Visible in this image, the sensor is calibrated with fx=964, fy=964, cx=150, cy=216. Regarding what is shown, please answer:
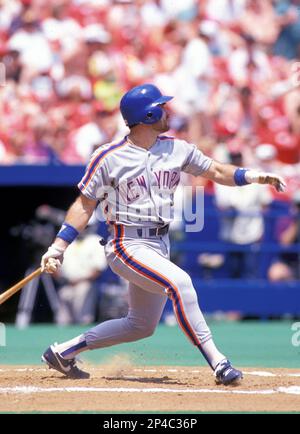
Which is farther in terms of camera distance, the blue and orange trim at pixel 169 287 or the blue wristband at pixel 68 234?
the blue wristband at pixel 68 234

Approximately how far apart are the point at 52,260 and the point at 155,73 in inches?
277

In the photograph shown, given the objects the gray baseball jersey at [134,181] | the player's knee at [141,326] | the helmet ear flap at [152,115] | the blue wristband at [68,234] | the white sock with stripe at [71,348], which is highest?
the helmet ear flap at [152,115]

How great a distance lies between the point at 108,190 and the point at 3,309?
569cm

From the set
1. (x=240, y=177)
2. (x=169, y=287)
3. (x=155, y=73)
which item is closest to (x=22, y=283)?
(x=169, y=287)

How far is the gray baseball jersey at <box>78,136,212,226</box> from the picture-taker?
232 inches

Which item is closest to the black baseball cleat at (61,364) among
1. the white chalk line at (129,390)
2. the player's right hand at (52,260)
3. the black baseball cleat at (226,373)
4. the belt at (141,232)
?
the white chalk line at (129,390)

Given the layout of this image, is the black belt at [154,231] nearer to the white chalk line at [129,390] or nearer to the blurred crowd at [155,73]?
the white chalk line at [129,390]

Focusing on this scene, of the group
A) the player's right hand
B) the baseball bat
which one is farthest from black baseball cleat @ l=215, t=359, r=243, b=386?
the baseball bat

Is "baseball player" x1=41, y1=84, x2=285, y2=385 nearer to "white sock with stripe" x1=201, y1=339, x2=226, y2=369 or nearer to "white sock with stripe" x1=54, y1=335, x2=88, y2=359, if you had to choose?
"white sock with stripe" x1=201, y1=339, x2=226, y2=369

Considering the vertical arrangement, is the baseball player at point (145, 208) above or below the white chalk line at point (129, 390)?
above

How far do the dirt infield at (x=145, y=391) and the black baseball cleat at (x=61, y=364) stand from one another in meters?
0.07

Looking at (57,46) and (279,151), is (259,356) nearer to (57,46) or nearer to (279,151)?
(279,151)

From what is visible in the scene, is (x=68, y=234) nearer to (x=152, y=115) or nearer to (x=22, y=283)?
(x=22, y=283)

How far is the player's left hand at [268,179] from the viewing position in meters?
5.97
